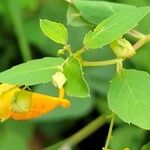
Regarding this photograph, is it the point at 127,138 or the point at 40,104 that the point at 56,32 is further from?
the point at 127,138

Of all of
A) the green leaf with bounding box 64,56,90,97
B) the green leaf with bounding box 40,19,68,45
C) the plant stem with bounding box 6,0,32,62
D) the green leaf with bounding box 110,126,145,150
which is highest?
the green leaf with bounding box 40,19,68,45

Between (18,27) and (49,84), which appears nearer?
(49,84)

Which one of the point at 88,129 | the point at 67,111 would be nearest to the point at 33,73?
the point at 88,129

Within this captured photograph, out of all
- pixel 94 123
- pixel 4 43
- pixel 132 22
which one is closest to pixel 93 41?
pixel 132 22

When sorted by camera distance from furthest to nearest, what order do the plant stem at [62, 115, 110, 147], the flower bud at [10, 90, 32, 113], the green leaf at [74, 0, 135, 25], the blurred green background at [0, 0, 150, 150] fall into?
the blurred green background at [0, 0, 150, 150] → the plant stem at [62, 115, 110, 147] → the green leaf at [74, 0, 135, 25] → the flower bud at [10, 90, 32, 113]

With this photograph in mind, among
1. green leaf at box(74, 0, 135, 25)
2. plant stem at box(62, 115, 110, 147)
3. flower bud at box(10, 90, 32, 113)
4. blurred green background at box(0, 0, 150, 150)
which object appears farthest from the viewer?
blurred green background at box(0, 0, 150, 150)

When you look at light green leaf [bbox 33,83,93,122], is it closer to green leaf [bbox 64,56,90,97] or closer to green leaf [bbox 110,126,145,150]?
green leaf [bbox 110,126,145,150]

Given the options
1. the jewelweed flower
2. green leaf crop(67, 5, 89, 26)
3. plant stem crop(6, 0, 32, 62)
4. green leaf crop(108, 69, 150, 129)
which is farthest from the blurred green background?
green leaf crop(108, 69, 150, 129)

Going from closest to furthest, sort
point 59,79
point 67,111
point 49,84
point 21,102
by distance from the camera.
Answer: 1. point 59,79
2. point 21,102
3. point 49,84
4. point 67,111
